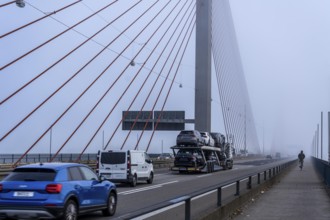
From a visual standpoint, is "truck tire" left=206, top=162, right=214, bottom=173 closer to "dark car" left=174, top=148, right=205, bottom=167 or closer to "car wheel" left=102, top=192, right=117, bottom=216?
"dark car" left=174, top=148, right=205, bottom=167

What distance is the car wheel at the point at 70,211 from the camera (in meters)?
12.0

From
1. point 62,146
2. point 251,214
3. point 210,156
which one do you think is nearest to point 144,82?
point 62,146

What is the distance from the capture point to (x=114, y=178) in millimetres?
27016

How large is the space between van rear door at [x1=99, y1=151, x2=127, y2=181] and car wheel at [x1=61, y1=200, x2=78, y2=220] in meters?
14.3

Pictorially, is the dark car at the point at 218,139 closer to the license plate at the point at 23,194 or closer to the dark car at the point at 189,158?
the dark car at the point at 189,158

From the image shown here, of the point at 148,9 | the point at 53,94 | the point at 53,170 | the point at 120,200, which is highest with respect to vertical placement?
the point at 148,9

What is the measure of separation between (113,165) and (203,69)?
18.9 meters

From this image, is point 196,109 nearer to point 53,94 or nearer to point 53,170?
point 53,94

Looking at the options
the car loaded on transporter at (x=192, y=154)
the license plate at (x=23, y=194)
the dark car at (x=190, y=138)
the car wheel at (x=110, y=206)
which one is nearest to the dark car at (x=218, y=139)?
the car loaded on transporter at (x=192, y=154)

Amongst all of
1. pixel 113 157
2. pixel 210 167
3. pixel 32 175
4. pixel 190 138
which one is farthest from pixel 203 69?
pixel 32 175

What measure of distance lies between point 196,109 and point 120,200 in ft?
85.3

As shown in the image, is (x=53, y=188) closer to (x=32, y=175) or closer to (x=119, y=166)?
(x=32, y=175)

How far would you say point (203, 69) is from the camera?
44281 mm

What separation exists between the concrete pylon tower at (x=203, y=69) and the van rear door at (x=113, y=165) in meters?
17.7
